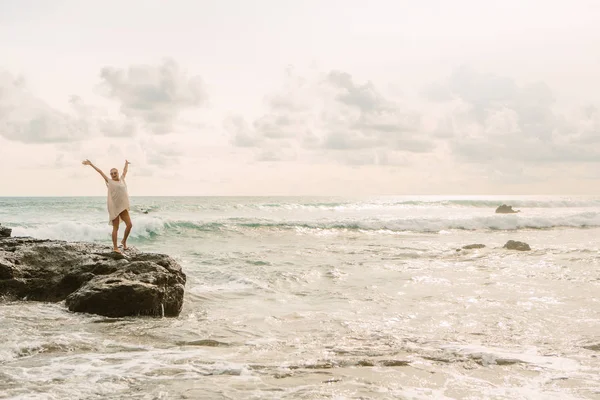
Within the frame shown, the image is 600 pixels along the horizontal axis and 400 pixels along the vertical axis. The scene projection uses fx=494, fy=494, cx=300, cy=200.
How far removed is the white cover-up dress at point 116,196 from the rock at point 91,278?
898 mm

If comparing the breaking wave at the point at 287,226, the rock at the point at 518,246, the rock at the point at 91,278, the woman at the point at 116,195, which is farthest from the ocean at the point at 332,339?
the breaking wave at the point at 287,226

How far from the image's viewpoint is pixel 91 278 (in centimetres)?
945

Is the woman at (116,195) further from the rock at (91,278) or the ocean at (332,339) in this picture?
the ocean at (332,339)

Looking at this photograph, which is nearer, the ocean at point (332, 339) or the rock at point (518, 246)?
the ocean at point (332, 339)

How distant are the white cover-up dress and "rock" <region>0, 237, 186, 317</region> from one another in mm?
898

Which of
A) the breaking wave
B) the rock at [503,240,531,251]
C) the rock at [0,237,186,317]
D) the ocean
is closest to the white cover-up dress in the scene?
the rock at [0,237,186,317]

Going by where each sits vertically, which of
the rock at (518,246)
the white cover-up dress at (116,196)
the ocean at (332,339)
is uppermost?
the white cover-up dress at (116,196)

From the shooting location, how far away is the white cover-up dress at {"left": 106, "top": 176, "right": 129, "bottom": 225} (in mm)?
10680

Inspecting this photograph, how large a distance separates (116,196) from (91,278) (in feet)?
6.65

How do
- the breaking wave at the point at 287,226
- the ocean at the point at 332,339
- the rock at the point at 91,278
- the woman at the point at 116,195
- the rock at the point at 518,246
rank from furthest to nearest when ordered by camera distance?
the breaking wave at the point at 287,226, the rock at the point at 518,246, the woman at the point at 116,195, the rock at the point at 91,278, the ocean at the point at 332,339

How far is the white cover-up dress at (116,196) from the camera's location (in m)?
10.7

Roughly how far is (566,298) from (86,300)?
931 cm

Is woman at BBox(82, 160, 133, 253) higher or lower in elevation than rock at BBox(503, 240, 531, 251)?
higher

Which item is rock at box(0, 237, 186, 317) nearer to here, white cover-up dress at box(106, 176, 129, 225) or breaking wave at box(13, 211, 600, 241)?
white cover-up dress at box(106, 176, 129, 225)
